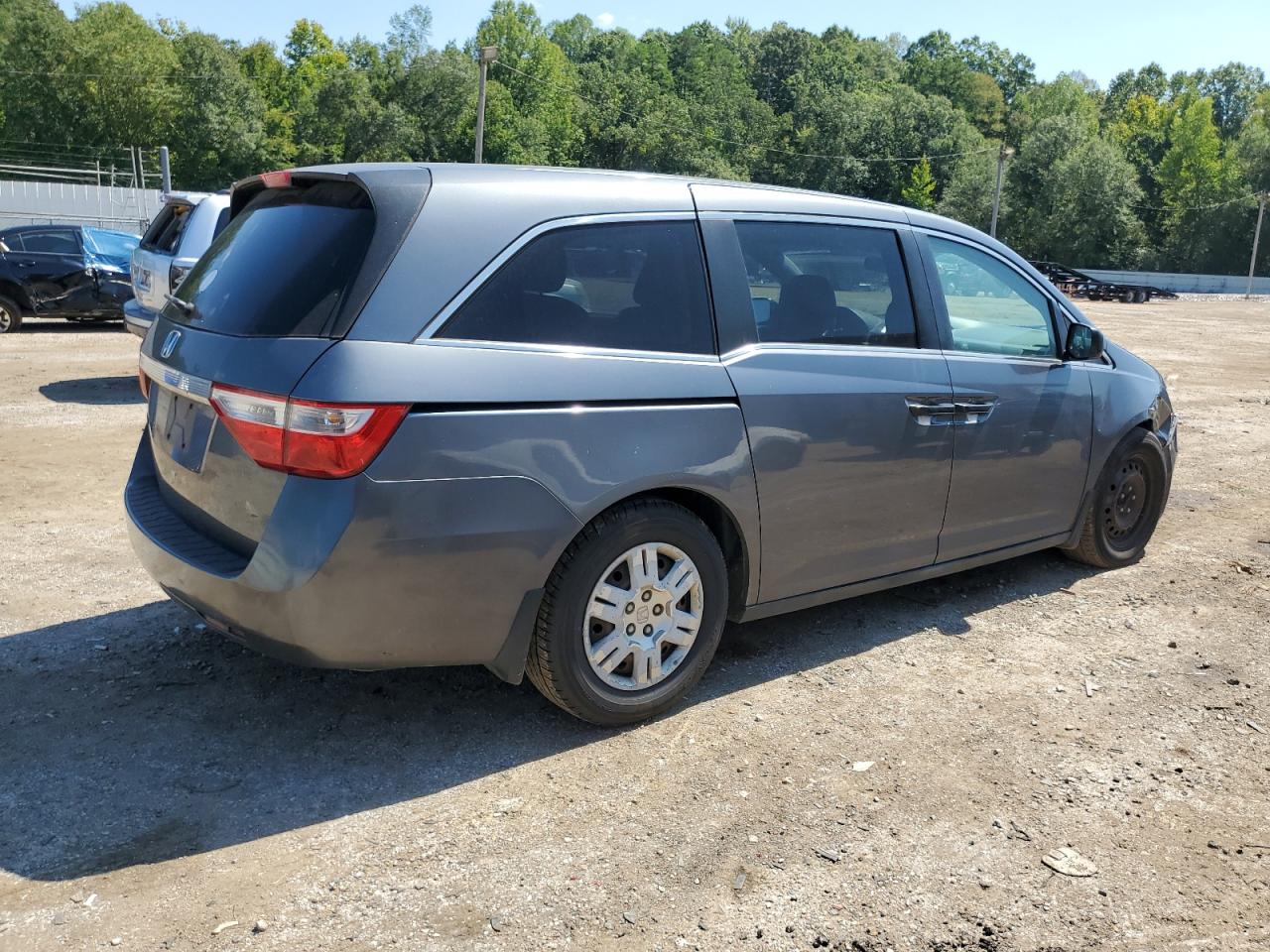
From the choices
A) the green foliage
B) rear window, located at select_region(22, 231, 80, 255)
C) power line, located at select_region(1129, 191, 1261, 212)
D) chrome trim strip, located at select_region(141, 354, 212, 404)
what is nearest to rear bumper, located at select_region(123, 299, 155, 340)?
rear window, located at select_region(22, 231, 80, 255)

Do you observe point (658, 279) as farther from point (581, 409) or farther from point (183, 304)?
point (183, 304)

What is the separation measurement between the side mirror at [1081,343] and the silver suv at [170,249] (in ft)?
24.2

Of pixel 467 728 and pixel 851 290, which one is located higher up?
pixel 851 290

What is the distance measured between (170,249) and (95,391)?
1.63 m

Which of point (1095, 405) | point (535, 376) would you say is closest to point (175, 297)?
point (535, 376)

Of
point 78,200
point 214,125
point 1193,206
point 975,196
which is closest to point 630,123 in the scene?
point 975,196

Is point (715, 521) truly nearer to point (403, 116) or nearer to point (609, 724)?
point (609, 724)

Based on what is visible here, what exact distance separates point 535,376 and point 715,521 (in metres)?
0.97

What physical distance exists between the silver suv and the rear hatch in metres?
6.61

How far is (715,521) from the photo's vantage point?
13.2ft

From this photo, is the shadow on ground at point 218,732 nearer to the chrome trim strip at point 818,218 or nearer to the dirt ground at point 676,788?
the dirt ground at point 676,788

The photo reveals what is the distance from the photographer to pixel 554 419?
344cm

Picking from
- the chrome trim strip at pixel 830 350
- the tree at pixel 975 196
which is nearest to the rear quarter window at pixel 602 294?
the chrome trim strip at pixel 830 350

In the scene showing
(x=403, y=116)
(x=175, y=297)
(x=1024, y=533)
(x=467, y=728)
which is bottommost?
(x=467, y=728)
